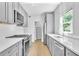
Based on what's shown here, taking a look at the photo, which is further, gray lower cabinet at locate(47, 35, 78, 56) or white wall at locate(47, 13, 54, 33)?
white wall at locate(47, 13, 54, 33)

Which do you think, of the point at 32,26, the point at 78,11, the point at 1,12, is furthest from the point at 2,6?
the point at 32,26

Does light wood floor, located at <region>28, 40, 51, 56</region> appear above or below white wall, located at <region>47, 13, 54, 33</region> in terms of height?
below

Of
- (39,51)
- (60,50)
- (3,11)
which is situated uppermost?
(3,11)

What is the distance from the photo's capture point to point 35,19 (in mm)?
7602

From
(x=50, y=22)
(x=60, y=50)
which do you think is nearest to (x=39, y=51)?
(x=50, y=22)

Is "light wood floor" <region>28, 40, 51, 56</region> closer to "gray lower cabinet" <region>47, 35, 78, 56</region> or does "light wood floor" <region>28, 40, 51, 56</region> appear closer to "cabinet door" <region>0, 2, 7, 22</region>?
"gray lower cabinet" <region>47, 35, 78, 56</region>

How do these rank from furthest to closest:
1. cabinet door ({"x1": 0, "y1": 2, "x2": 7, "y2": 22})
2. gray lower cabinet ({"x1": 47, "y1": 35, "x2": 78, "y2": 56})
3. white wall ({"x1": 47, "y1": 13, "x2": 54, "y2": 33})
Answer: white wall ({"x1": 47, "y1": 13, "x2": 54, "y2": 33}), cabinet door ({"x1": 0, "y1": 2, "x2": 7, "y2": 22}), gray lower cabinet ({"x1": 47, "y1": 35, "x2": 78, "y2": 56})

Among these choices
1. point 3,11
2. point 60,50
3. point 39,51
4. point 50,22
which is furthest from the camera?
point 50,22

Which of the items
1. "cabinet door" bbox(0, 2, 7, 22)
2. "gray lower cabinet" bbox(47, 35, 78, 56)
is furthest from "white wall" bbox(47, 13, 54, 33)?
"cabinet door" bbox(0, 2, 7, 22)

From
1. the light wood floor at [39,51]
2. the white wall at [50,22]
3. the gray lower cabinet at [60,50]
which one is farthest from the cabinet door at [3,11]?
the white wall at [50,22]

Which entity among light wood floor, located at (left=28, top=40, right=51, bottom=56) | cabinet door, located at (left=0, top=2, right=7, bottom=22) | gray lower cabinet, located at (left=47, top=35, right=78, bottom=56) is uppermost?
cabinet door, located at (left=0, top=2, right=7, bottom=22)

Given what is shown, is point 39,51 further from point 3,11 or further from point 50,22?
point 3,11

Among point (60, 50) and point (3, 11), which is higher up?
point (3, 11)

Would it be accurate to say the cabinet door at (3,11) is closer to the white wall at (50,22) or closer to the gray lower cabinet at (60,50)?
the gray lower cabinet at (60,50)
